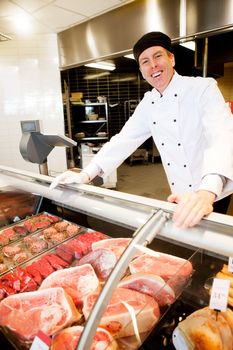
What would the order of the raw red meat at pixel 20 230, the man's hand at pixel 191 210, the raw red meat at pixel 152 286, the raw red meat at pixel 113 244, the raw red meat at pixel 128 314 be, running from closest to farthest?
the man's hand at pixel 191 210, the raw red meat at pixel 128 314, the raw red meat at pixel 152 286, the raw red meat at pixel 113 244, the raw red meat at pixel 20 230

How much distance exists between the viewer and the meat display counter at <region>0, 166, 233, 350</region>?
74cm

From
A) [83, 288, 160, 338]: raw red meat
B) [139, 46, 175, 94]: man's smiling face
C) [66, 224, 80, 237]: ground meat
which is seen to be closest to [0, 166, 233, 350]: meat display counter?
[83, 288, 160, 338]: raw red meat

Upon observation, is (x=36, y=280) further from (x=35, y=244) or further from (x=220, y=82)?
(x=220, y=82)

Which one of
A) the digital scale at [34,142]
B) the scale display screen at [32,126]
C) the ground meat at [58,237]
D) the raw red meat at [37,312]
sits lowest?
the raw red meat at [37,312]

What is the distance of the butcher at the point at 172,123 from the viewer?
1.31 m

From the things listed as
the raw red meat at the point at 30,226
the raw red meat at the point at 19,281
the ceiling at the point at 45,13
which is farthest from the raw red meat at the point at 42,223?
the ceiling at the point at 45,13

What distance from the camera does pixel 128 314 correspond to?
105 centimetres

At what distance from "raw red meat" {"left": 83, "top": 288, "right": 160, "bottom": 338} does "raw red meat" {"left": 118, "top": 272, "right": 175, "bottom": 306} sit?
0.04m

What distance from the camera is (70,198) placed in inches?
44.2

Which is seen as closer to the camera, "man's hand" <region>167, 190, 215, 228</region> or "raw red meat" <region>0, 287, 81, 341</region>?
"man's hand" <region>167, 190, 215, 228</region>

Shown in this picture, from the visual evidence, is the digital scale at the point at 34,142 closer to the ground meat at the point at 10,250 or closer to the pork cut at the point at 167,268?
the ground meat at the point at 10,250

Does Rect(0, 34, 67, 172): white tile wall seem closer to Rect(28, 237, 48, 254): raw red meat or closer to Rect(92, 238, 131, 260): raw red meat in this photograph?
Rect(28, 237, 48, 254): raw red meat

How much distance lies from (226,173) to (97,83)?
816cm

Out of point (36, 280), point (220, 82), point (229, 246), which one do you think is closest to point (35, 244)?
point (36, 280)
